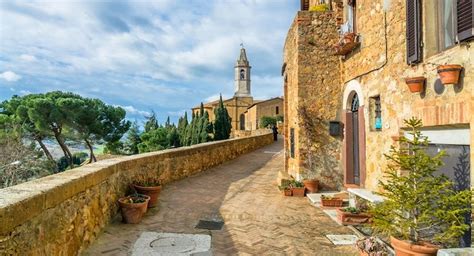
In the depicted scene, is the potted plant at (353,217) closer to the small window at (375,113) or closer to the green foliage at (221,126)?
the small window at (375,113)

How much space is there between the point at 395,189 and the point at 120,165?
439 cm

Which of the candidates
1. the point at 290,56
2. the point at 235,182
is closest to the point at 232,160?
the point at 235,182

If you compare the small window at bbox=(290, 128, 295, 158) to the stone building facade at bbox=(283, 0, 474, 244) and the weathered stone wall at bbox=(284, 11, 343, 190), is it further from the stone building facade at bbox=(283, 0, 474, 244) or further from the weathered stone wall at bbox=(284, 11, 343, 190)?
the weathered stone wall at bbox=(284, 11, 343, 190)

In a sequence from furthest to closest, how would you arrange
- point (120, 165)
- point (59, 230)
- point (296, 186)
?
point (296, 186)
point (120, 165)
point (59, 230)

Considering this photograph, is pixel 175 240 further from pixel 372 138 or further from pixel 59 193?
pixel 372 138

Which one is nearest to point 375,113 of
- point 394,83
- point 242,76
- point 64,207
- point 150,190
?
point 394,83

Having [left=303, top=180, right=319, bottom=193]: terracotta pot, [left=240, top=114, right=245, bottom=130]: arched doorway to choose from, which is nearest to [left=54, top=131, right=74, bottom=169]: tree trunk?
[left=303, top=180, right=319, bottom=193]: terracotta pot

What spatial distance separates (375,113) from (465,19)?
3.07 metres

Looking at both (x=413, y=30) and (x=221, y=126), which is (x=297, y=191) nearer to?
(x=413, y=30)

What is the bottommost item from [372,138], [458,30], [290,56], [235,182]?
[235,182]

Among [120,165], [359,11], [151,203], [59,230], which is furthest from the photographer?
[359,11]

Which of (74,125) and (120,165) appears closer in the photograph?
(120,165)

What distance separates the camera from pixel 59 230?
3344mm

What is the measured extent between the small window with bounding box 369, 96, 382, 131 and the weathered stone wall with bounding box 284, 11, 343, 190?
186 centimetres
